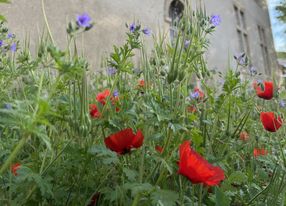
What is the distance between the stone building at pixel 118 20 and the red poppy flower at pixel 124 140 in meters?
0.33

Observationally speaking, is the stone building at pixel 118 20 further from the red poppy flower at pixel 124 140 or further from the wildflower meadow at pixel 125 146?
the red poppy flower at pixel 124 140

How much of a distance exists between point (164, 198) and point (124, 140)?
9.1 inches

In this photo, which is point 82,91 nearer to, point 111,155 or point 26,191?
point 111,155

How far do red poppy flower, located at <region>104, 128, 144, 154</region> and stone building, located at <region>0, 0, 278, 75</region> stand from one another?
332mm

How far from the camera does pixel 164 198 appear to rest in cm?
90

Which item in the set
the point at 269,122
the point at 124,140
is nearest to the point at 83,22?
the point at 124,140

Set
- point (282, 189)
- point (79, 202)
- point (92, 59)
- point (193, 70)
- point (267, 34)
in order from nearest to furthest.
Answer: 1. point (79, 202)
2. point (282, 189)
3. point (193, 70)
4. point (92, 59)
5. point (267, 34)

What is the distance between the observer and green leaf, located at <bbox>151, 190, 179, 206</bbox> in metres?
0.89

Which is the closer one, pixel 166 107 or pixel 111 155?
pixel 111 155

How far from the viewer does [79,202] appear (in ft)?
3.73

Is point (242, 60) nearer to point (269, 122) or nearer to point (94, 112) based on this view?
point (269, 122)

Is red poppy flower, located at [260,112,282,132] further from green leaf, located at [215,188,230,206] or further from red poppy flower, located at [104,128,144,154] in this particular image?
red poppy flower, located at [104,128,144,154]

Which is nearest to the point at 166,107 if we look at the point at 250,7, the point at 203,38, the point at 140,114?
the point at 140,114

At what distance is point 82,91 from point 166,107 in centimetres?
34
